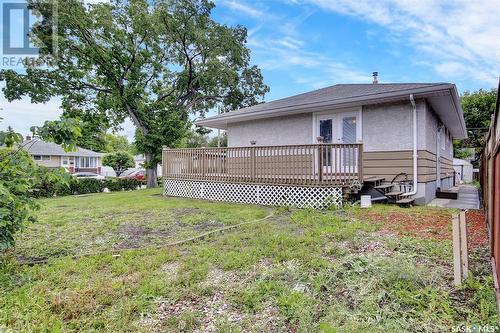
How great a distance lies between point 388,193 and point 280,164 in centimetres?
306

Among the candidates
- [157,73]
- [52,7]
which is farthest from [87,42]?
[157,73]

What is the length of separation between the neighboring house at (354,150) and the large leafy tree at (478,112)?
60.6ft

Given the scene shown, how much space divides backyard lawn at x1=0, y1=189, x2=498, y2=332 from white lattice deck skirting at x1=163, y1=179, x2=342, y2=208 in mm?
2067

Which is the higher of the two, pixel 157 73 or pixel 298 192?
pixel 157 73

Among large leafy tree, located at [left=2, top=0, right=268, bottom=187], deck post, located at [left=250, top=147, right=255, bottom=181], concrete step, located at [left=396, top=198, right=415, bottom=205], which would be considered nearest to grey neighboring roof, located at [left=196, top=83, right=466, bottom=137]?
deck post, located at [left=250, top=147, right=255, bottom=181]

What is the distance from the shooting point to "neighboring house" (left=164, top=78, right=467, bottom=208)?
7.49 meters

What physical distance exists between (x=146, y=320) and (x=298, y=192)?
5859mm

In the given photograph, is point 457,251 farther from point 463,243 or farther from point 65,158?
point 65,158

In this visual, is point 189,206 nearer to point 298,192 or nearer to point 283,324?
point 298,192

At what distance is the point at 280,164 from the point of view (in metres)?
8.15

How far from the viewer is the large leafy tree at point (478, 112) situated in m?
24.2

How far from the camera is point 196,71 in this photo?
773 inches

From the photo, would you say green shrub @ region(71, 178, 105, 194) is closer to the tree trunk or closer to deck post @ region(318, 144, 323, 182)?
the tree trunk

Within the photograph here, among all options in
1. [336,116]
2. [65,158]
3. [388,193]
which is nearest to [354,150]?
[388,193]
